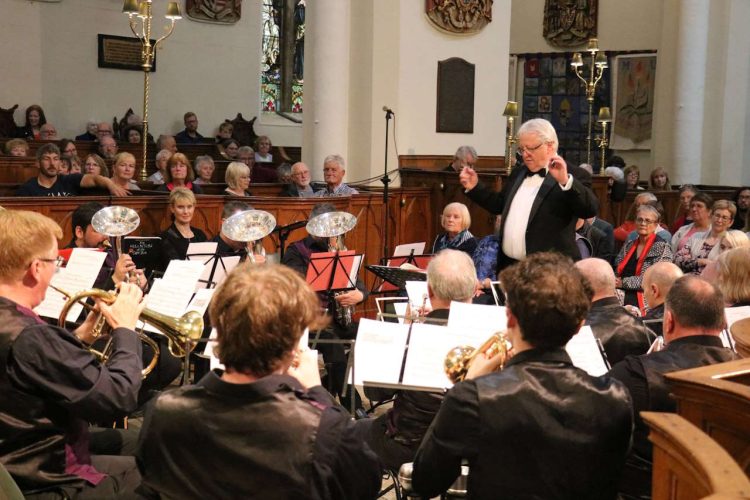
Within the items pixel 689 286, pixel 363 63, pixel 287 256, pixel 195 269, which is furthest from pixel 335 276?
pixel 363 63

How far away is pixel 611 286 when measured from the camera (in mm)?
4285

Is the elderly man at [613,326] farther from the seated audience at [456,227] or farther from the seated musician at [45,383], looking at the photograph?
the seated audience at [456,227]

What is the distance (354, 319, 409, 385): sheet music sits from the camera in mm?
3494

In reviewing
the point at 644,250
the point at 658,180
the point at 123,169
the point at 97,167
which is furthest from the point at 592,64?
the point at 123,169

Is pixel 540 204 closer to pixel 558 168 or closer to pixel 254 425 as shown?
pixel 558 168

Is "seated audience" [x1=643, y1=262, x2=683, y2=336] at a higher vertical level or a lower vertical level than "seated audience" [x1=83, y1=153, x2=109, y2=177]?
lower

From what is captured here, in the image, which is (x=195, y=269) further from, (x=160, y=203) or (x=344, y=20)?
(x=344, y=20)

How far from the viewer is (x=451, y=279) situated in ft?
13.3

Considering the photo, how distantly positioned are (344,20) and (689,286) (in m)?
7.61

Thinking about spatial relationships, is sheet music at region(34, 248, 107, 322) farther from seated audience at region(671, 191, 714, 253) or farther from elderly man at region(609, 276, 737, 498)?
seated audience at region(671, 191, 714, 253)

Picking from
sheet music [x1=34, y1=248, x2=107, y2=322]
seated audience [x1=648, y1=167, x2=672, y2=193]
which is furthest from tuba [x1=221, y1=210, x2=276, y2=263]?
seated audience [x1=648, y1=167, x2=672, y2=193]

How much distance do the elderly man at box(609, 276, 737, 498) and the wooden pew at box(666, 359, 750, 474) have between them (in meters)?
0.28

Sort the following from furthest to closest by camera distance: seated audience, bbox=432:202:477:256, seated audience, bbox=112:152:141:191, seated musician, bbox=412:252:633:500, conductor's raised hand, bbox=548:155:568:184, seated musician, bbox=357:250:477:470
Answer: seated audience, bbox=112:152:141:191 → seated audience, bbox=432:202:477:256 → conductor's raised hand, bbox=548:155:568:184 → seated musician, bbox=357:250:477:470 → seated musician, bbox=412:252:633:500

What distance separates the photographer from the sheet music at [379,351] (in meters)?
3.49
